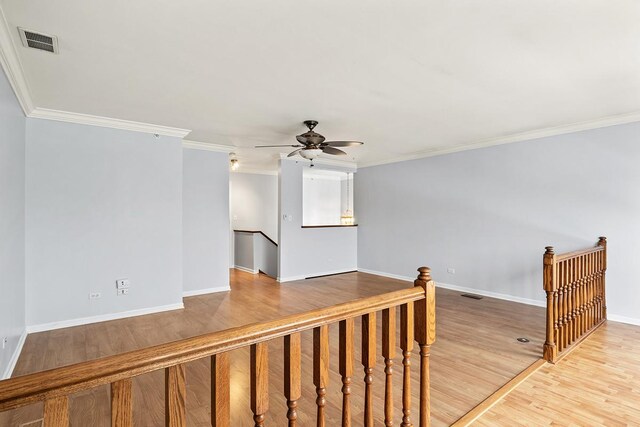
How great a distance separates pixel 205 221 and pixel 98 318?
1954mm

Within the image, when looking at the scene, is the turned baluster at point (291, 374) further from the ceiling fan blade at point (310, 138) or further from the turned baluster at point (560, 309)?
the ceiling fan blade at point (310, 138)

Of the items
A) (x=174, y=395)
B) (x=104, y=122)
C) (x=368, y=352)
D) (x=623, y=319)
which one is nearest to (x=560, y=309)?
A: (x=623, y=319)

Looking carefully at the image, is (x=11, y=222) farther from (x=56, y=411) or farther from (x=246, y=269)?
(x=246, y=269)

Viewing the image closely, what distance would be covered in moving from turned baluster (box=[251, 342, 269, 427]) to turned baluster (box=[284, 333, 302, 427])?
9 cm

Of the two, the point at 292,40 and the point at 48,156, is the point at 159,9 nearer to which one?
the point at 292,40

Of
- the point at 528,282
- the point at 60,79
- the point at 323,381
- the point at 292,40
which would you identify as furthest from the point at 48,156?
the point at 528,282

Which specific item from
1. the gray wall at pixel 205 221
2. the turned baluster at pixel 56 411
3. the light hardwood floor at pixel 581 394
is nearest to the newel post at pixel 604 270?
the light hardwood floor at pixel 581 394

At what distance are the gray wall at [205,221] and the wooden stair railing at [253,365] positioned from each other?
4.37 m

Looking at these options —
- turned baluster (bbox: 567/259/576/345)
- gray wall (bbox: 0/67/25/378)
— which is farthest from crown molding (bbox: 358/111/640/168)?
gray wall (bbox: 0/67/25/378)

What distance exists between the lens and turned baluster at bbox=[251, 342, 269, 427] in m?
0.98

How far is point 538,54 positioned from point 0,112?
13.3 feet

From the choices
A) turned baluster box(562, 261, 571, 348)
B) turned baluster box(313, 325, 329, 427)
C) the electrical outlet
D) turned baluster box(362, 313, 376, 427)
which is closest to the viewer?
turned baluster box(313, 325, 329, 427)

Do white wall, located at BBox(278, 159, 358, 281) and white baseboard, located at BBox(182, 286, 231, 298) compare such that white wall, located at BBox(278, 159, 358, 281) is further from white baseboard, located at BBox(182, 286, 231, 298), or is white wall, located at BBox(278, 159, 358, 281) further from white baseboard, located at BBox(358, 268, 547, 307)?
white baseboard, located at BBox(358, 268, 547, 307)

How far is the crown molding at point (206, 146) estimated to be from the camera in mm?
5145
